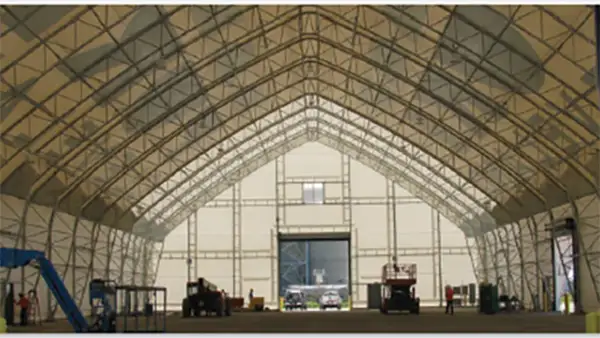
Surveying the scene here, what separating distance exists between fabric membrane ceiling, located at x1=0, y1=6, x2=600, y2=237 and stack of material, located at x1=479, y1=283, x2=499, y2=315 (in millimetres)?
5748

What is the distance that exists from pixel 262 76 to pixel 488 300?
58.1 ft

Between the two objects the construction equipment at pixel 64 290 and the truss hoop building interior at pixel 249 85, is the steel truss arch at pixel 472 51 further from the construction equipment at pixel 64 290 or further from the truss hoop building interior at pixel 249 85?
the construction equipment at pixel 64 290

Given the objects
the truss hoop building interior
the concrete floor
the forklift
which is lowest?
the concrete floor

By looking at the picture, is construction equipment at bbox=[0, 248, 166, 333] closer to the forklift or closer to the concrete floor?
the concrete floor

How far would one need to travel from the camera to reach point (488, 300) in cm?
4762

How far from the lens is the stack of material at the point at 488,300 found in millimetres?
47469

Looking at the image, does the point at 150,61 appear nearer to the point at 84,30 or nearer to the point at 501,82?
the point at 84,30

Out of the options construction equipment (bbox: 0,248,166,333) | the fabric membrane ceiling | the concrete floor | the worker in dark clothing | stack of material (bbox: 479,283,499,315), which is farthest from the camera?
stack of material (bbox: 479,283,499,315)

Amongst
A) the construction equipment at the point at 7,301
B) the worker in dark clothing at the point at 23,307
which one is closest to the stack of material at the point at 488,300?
the worker in dark clothing at the point at 23,307

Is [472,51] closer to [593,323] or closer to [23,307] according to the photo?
[593,323]

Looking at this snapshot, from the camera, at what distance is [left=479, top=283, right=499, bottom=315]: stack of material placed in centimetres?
4747

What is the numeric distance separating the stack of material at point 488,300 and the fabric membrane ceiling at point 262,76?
226 inches

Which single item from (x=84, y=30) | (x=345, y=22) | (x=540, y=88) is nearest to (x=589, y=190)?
(x=540, y=88)

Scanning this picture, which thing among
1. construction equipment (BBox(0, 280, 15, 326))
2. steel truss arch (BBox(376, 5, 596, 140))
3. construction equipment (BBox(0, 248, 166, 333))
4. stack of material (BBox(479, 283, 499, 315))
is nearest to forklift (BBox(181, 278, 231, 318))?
construction equipment (BBox(0, 280, 15, 326))
